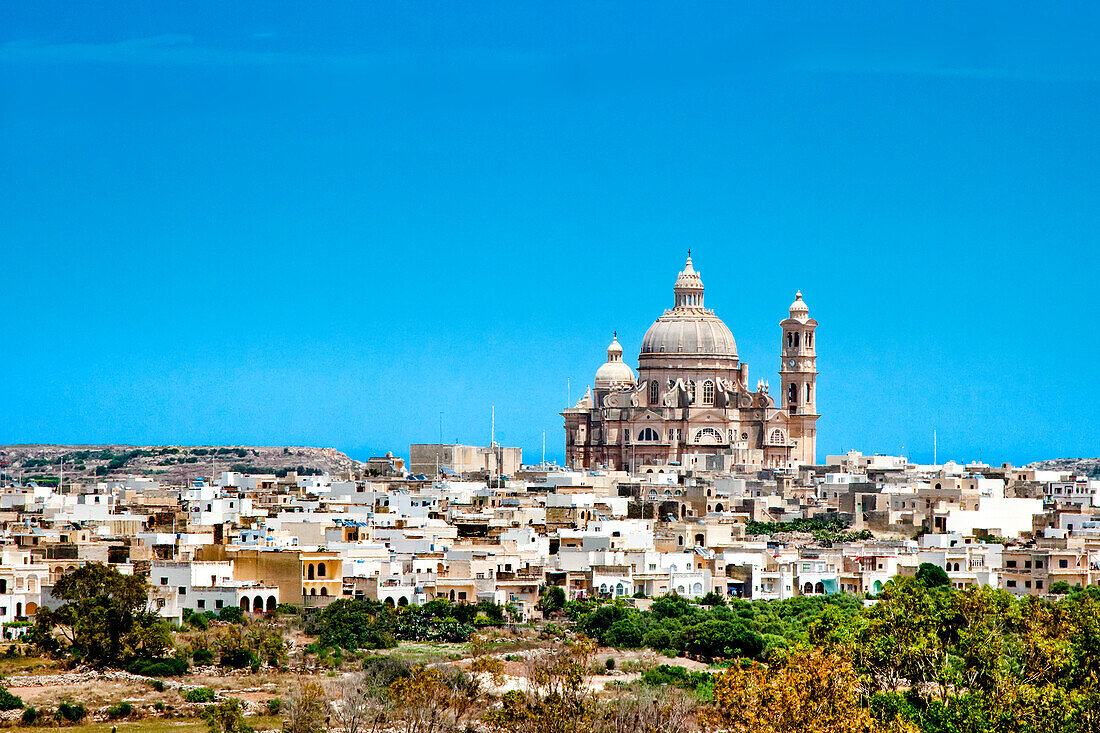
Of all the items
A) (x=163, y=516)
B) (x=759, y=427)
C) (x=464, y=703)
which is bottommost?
(x=464, y=703)

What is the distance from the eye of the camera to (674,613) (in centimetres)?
5522

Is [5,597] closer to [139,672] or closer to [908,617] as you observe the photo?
[139,672]

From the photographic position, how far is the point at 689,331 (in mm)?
119375

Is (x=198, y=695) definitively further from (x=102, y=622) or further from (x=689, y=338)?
(x=689, y=338)

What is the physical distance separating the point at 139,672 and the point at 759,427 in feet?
235

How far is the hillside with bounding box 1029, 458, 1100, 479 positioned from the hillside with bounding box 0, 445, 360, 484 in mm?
41161

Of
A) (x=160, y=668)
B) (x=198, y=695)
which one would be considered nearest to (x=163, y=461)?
(x=160, y=668)

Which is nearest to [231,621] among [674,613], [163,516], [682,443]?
[674,613]

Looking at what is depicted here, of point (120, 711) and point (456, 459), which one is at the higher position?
point (456, 459)

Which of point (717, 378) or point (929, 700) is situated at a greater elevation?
point (717, 378)

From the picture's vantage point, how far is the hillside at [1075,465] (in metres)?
135

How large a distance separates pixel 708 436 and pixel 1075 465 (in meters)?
35.5

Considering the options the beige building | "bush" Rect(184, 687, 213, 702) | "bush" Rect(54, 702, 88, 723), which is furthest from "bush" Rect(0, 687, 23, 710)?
the beige building

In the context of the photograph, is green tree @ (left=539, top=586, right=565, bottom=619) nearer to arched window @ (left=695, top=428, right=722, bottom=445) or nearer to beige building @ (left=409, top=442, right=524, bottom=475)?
beige building @ (left=409, top=442, right=524, bottom=475)
